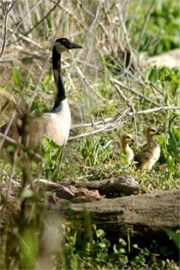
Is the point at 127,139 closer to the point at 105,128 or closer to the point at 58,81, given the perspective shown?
the point at 105,128

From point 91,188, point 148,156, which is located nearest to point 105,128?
point 148,156

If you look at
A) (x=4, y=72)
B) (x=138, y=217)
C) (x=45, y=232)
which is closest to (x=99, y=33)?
(x=4, y=72)

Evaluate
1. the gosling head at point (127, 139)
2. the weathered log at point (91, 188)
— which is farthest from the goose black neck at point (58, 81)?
the weathered log at point (91, 188)

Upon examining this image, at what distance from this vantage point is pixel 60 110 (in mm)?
8500

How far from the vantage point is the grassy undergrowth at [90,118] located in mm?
5254

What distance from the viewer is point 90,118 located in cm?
924

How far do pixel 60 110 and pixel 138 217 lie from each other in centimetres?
273

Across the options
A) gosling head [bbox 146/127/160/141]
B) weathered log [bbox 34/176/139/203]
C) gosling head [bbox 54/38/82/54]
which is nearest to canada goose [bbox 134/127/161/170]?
gosling head [bbox 146/127/160/141]

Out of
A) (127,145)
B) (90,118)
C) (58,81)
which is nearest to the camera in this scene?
(127,145)

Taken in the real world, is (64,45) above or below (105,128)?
above

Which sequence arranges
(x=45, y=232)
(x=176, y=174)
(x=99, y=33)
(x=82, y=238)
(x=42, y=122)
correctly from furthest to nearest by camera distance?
1. (x=99, y=33)
2. (x=42, y=122)
3. (x=176, y=174)
4. (x=82, y=238)
5. (x=45, y=232)

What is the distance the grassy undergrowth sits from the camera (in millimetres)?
5254

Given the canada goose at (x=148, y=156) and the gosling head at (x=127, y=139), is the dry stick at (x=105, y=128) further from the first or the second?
the canada goose at (x=148, y=156)

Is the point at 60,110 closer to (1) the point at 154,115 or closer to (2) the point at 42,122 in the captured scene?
(2) the point at 42,122
